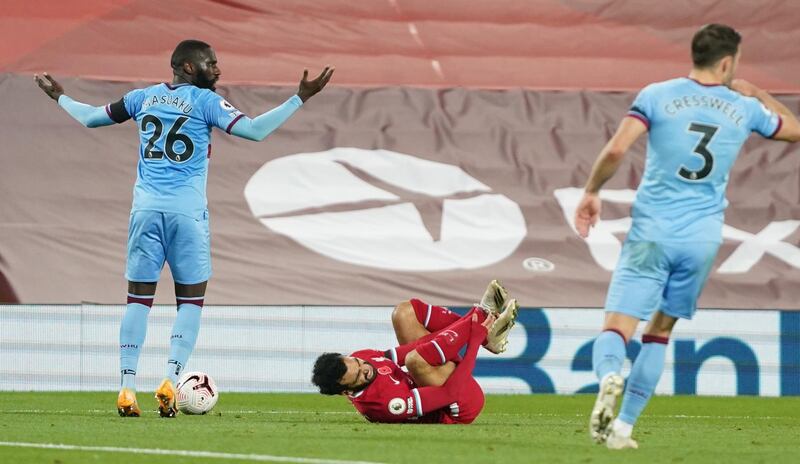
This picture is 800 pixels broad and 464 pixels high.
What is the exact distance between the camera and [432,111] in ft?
48.3

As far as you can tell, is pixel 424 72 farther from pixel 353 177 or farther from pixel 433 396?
pixel 433 396

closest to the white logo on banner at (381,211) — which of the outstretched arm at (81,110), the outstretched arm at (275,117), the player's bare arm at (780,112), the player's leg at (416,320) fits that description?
the player's leg at (416,320)

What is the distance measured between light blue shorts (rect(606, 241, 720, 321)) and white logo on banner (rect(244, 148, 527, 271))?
7.99m

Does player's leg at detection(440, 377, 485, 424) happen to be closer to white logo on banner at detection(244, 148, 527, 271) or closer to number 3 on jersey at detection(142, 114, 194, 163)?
number 3 on jersey at detection(142, 114, 194, 163)

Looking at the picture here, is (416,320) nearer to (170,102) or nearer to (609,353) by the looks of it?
(170,102)

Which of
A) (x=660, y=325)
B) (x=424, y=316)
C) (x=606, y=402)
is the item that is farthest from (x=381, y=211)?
(x=606, y=402)

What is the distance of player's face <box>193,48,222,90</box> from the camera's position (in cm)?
811

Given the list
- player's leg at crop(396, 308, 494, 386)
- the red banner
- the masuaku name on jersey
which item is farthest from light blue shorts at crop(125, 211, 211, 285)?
the red banner

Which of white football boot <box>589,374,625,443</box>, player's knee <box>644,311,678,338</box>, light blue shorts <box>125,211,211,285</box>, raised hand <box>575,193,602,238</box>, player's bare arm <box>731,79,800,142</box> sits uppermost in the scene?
player's bare arm <box>731,79,800,142</box>

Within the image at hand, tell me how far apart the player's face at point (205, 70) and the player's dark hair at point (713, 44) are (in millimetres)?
3055

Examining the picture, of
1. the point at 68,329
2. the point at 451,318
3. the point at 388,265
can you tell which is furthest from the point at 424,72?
the point at 451,318

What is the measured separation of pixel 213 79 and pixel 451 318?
6.28 feet

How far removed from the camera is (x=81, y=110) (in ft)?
27.6

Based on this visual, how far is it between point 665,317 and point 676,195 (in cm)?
52
